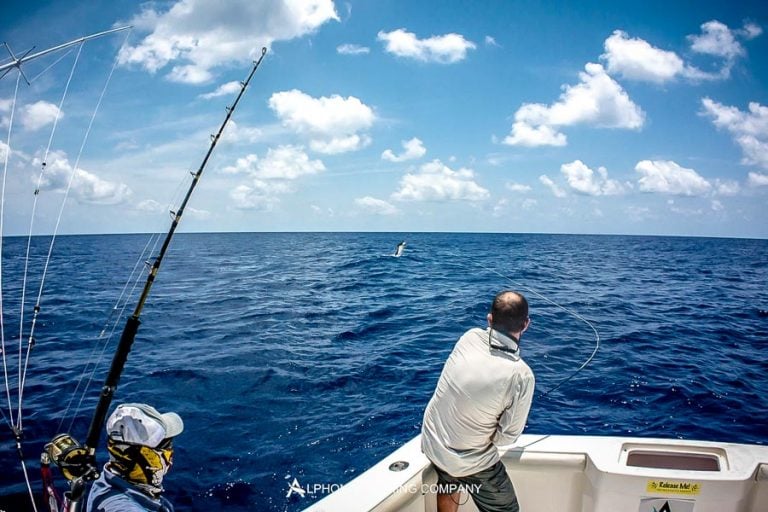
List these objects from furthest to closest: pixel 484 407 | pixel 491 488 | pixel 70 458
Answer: pixel 491 488, pixel 484 407, pixel 70 458

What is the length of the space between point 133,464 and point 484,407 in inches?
79.2

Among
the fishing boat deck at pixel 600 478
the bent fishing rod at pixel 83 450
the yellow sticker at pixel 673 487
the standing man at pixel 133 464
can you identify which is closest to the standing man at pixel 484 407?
the fishing boat deck at pixel 600 478

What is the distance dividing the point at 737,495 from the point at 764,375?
7.40m

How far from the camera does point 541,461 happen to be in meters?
3.17

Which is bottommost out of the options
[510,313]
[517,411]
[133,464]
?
[133,464]

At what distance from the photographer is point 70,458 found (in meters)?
2.24

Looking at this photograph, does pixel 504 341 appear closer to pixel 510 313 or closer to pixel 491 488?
pixel 510 313

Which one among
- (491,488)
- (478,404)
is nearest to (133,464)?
(478,404)

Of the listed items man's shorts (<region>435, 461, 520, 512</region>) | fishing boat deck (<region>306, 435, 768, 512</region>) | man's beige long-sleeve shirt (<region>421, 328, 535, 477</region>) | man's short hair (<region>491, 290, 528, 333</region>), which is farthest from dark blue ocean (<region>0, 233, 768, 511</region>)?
man's short hair (<region>491, 290, 528, 333</region>)

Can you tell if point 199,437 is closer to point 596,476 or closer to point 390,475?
point 390,475

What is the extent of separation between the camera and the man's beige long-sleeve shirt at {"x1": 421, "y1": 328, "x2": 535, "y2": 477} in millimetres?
2525

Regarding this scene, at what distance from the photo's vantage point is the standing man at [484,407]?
8.31ft

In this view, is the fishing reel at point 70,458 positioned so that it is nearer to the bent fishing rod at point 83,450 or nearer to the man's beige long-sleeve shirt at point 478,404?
the bent fishing rod at point 83,450

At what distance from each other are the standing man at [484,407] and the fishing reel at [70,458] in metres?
2.04
